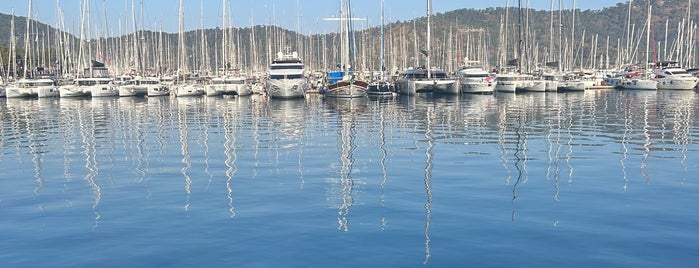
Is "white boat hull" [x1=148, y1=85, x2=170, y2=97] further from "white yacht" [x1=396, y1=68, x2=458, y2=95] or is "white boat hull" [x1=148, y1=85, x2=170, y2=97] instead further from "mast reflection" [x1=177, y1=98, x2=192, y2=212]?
"mast reflection" [x1=177, y1=98, x2=192, y2=212]

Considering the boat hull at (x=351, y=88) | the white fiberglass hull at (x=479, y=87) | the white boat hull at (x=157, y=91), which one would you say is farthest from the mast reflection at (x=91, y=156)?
the white fiberglass hull at (x=479, y=87)

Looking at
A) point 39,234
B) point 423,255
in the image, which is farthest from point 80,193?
point 423,255

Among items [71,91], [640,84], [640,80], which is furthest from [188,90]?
[640,80]

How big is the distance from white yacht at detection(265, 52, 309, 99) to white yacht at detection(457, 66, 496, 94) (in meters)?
17.8

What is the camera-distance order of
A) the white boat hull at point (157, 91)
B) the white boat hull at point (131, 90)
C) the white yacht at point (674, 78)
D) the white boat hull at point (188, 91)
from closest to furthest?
1. the white yacht at point (674, 78)
2. the white boat hull at point (188, 91)
3. the white boat hull at point (157, 91)
4. the white boat hull at point (131, 90)

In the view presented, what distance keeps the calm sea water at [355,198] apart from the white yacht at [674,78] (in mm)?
52559

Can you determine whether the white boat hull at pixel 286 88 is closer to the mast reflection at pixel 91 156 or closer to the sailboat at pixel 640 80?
the mast reflection at pixel 91 156

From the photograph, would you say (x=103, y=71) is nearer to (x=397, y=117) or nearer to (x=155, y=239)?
(x=397, y=117)

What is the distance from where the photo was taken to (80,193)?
754 inches

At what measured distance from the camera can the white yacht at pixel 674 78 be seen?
273 feet

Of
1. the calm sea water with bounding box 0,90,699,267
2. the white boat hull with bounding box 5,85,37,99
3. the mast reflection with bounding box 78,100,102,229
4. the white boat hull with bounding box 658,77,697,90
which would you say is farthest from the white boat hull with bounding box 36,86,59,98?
the white boat hull with bounding box 658,77,697,90

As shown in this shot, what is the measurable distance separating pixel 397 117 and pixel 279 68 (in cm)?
3149

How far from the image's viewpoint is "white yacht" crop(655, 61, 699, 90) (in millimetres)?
83312

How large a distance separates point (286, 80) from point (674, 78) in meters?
45.6
